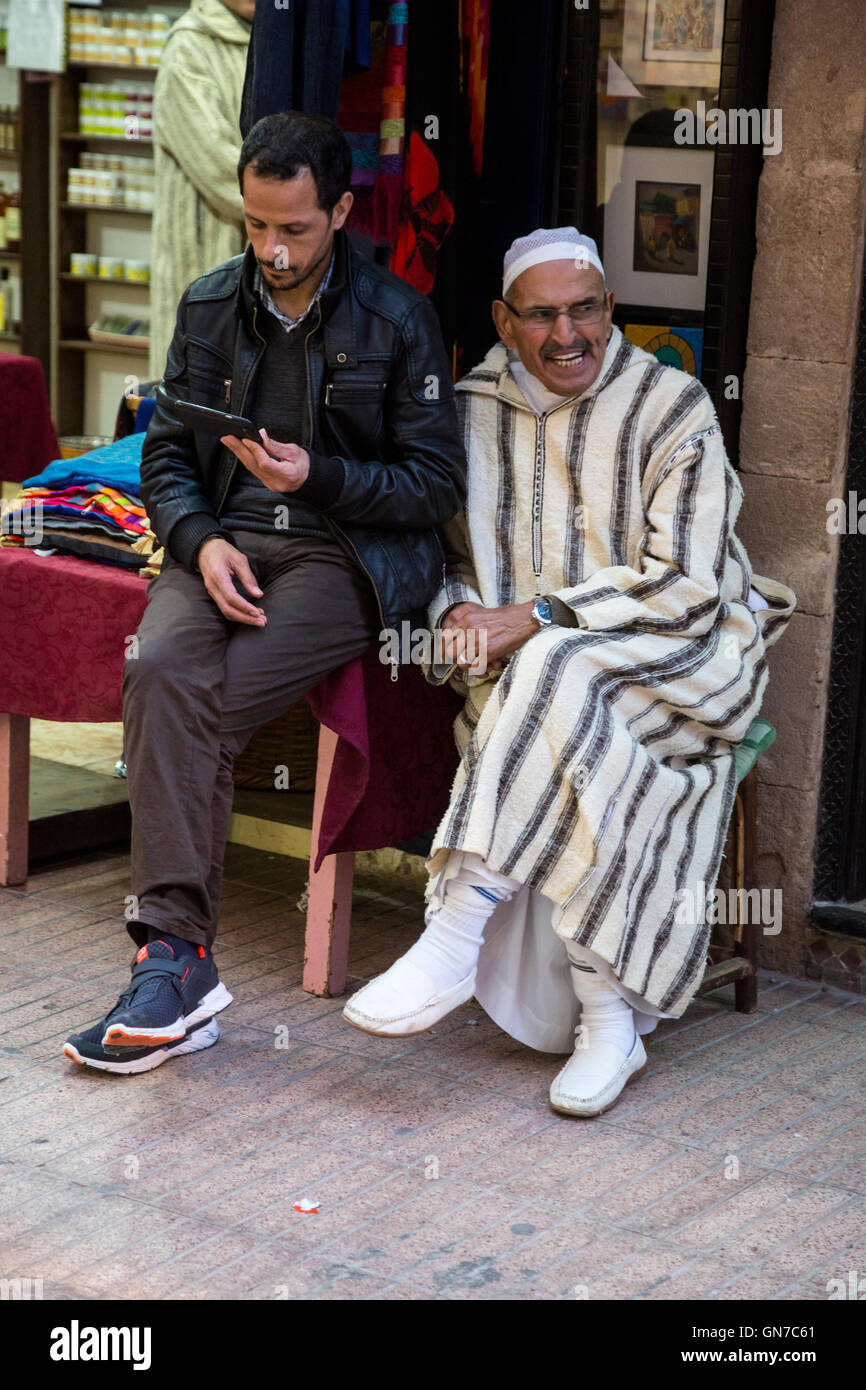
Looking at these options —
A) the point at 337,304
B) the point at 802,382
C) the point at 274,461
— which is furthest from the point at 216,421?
the point at 802,382

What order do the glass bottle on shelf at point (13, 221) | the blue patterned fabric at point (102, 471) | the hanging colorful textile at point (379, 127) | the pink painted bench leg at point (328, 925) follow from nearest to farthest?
the pink painted bench leg at point (328, 925) → the hanging colorful textile at point (379, 127) → the blue patterned fabric at point (102, 471) → the glass bottle on shelf at point (13, 221)

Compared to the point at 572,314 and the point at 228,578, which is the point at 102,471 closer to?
the point at 228,578

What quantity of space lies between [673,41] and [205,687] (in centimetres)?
170

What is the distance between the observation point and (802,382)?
3.44 metres

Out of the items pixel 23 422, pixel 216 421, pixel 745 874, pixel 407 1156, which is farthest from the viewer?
pixel 23 422

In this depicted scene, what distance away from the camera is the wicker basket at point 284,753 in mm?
4133

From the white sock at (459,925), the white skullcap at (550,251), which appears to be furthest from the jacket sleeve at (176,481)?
the white sock at (459,925)

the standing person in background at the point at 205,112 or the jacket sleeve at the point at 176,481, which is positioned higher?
the standing person in background at the point at 205,112

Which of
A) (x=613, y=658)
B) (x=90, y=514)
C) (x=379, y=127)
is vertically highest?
(x=379, y=127)

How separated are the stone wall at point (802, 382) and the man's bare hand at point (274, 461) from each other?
0.98 meters

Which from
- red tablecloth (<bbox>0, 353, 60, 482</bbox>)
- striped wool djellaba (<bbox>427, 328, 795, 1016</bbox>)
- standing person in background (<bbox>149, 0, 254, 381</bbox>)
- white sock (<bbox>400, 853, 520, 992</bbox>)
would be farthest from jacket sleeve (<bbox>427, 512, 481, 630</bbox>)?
red tablecloth (<bbox>0, 353, 60, 482</bbox>)

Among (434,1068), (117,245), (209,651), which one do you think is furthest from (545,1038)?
(117,245)

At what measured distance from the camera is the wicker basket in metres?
4.13

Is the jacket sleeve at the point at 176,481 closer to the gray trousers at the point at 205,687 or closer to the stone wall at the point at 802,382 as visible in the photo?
the gray trousers at the point at 205,687
